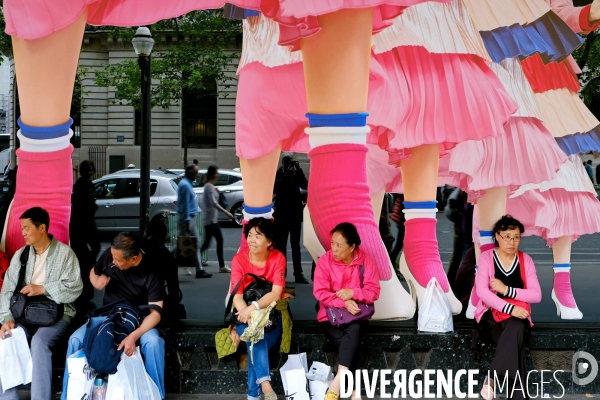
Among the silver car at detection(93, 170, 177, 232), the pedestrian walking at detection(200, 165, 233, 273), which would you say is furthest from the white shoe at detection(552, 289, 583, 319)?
the silver car at detection(93, 170, 177, 232)

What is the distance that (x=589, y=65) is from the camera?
7062 millimetres

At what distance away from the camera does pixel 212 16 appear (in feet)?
20.6

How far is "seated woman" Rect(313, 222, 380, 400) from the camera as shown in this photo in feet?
18.1

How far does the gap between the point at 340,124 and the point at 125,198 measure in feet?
7.84

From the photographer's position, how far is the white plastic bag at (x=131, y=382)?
208 inches

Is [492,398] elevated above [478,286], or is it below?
below

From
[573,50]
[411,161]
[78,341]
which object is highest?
[573,50]

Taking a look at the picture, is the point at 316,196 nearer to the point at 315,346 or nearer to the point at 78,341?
the point at 315,346

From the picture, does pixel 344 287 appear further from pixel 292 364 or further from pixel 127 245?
pixel 127 245

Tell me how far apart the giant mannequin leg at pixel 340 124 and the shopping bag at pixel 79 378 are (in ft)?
5.95

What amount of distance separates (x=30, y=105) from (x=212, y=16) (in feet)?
4.81

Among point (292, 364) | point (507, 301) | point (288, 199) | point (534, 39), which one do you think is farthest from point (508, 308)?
point (288, 199)

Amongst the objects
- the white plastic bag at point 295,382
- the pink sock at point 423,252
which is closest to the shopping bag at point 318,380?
the white plastic bag at point 295,382

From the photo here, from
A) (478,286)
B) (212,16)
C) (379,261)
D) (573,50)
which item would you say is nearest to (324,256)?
(379,261)
